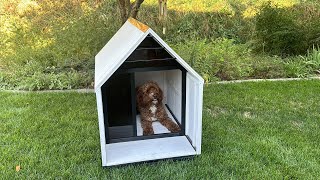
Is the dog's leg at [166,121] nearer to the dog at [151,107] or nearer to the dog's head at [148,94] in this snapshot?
the dog at [151,107]

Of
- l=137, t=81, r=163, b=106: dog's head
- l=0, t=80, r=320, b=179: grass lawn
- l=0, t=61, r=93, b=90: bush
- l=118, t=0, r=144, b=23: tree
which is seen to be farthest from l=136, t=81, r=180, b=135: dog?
l=0, t=61, r=93, b=90: bush

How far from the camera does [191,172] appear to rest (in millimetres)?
2510

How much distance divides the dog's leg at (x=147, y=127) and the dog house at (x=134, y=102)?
44 mm

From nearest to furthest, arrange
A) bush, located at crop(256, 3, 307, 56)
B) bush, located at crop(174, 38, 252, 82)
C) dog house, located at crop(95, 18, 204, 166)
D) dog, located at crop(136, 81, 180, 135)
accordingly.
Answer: dog house, located at crop(95, 18, 204, 166) < dog, located at crop(136, 81, 180, 135) < bush, located at crop(174, 38, 252, 82) < bush, located at crop(256, 3, 307, 56)

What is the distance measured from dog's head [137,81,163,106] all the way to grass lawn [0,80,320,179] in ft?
1.88

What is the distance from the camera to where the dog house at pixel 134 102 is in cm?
245

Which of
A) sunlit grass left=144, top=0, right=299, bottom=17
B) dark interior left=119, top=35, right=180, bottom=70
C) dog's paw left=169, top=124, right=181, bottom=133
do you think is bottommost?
dog's paw left=169, top=124, right=181, bottom=133

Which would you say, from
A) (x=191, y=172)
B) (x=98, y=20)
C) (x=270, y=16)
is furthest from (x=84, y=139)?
(x=270, y=16)

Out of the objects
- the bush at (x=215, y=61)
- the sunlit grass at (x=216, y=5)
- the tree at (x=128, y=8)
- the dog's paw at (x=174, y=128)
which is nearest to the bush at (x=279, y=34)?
the bush at (x=215, y=61)

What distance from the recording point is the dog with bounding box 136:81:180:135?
3.11 metres

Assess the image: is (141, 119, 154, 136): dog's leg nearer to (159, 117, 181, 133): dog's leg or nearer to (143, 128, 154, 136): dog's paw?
(143, 128, 154, 136): dog's paw

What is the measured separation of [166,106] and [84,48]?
249 cm

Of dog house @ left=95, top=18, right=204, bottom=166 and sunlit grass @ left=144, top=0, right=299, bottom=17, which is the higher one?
sunlit grass @ left=144, top=0, right=299, bottom=17

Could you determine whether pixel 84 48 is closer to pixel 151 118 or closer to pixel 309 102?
pixel 151 118
